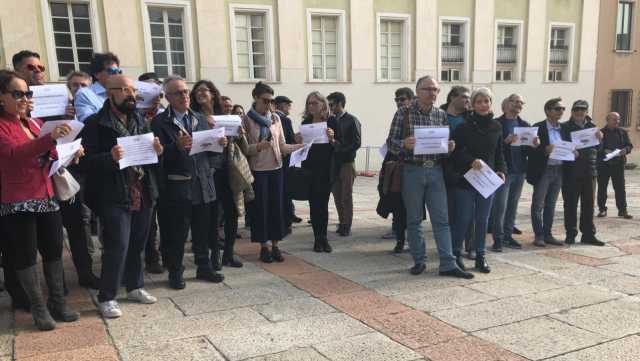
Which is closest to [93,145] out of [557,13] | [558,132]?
[558,132]

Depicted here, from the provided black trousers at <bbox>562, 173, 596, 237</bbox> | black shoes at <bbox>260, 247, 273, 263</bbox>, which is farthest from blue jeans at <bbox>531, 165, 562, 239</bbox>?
black shoes at <bbox>260, 247, 273, 263</bbox>

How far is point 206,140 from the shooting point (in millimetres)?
4406

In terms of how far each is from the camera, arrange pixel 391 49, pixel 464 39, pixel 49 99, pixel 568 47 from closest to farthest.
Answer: pixel 49 99 < pixel 391 49 < pixel 464 39 < pixel 568 47

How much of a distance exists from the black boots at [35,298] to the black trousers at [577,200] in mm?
6311

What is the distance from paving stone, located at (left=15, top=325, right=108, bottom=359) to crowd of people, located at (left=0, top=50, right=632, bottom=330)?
0.34ft

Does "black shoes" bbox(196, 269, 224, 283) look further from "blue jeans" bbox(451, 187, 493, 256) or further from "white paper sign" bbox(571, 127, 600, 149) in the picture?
"white paper sign" bbox(571, 127, 600, 149)

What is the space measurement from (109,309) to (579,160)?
6.04 m

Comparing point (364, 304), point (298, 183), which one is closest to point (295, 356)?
point (364, 304)

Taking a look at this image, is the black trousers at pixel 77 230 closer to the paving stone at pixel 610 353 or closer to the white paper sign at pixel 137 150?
the white paper sign at pixel 137 150

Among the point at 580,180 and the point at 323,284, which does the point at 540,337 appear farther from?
the point at 580,180

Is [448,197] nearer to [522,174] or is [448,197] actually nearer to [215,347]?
[522,174]

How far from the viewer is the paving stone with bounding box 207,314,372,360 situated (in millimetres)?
3475

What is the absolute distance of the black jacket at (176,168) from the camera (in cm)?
440

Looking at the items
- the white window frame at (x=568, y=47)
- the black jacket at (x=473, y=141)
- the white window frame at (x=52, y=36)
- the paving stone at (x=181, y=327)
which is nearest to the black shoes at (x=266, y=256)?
the paving stone at (x=181, y=327)
